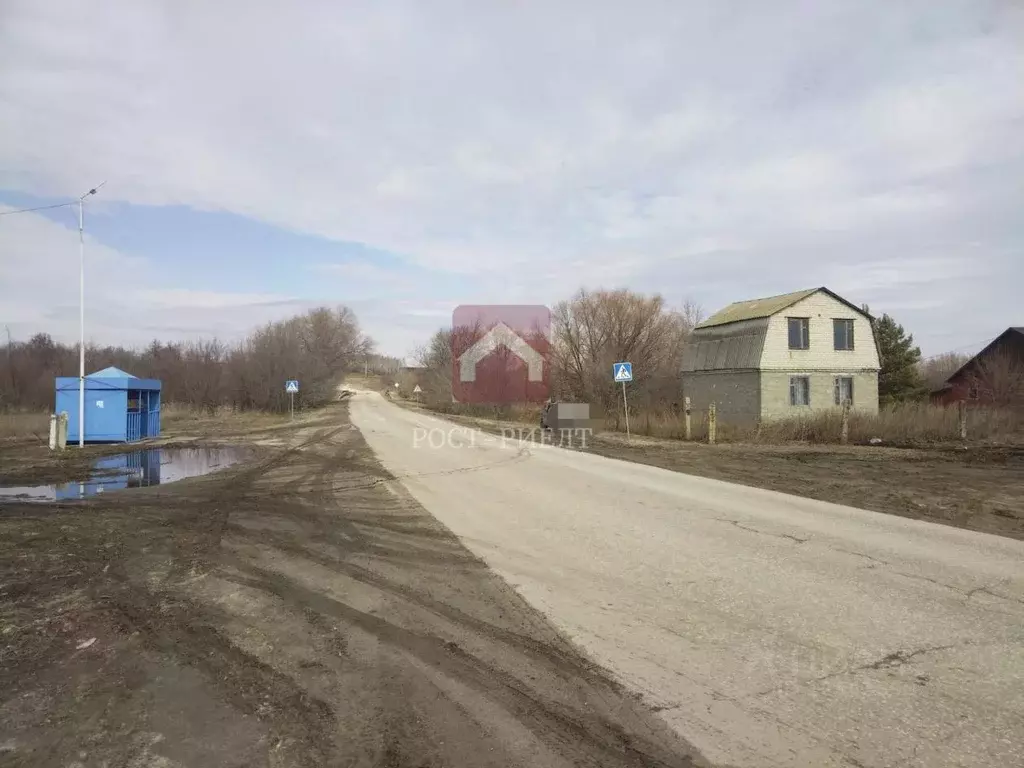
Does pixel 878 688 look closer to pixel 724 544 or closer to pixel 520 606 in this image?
pixel 520 606

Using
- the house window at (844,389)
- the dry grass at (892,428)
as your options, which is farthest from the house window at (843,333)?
the dry grass at (892,428)

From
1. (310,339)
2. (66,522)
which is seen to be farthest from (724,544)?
(310,339)

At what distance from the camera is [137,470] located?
1645cm

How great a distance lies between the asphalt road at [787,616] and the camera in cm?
349

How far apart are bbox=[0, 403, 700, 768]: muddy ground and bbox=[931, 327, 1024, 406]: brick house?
3437cm

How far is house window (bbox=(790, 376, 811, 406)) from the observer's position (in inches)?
1266

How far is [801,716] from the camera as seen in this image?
3.64 m

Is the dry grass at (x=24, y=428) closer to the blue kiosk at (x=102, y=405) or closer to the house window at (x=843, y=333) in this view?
the blue kiosk at (x=102, y=405)

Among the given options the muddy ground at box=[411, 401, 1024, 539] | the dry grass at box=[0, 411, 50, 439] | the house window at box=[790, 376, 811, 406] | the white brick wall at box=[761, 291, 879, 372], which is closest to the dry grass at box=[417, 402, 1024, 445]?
the muddy ground at box=[411, 401, 1024, 539]

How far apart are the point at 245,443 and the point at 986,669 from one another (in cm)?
2506

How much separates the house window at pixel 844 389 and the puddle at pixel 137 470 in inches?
1117

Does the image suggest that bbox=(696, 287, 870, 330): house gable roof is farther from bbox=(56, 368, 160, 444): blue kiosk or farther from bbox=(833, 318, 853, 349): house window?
bbox=(56, 368, 160, 444): blue kiosk

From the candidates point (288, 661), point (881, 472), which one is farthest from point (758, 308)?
point (288, 661)

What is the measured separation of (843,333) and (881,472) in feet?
69.9
